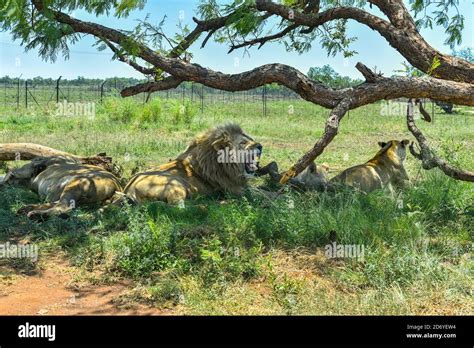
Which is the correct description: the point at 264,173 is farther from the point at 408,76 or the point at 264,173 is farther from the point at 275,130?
the point at 275,130

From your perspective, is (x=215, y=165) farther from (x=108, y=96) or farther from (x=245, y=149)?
(x=108, y=96)

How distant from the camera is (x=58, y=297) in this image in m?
5.27

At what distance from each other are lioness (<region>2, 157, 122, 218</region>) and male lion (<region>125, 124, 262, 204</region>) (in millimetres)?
412

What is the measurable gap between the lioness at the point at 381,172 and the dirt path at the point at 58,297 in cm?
461

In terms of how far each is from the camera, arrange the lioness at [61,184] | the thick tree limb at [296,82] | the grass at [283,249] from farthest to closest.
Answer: the lioness at [61,184] < the thick tree limb at [296,82] < the grass at [283,249]

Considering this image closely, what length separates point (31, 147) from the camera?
10.9 meters

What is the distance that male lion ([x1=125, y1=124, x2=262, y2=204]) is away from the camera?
8656mm

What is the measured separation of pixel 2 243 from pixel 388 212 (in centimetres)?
481
